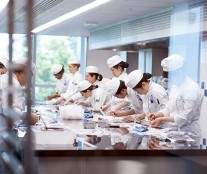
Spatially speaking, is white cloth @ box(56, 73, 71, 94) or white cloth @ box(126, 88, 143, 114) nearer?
white cloth @ box(126, 88, 143, 114)

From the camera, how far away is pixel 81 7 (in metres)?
6.44

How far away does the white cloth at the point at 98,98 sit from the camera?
5742mm

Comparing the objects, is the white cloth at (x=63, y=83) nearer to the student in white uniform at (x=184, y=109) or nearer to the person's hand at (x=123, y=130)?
the student in white uniform at (x=184, y=109)

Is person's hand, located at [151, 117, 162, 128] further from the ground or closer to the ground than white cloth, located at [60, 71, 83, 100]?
closer to the ground

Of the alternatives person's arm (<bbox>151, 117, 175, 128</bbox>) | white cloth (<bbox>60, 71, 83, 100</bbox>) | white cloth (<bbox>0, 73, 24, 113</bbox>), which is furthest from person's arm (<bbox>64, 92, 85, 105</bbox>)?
white cloth (<bbox>0, 73, 24, 113</bbox>)

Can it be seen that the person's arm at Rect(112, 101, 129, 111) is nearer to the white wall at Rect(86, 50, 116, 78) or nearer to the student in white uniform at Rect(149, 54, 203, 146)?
the student in white uniform at Rect(149, 54, 203, 146)

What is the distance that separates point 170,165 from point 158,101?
5.34 ft

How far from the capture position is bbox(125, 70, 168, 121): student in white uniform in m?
4.16

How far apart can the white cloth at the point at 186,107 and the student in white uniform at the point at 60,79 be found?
7.91 feet

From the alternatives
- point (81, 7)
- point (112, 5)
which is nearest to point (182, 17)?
point (112, 5)

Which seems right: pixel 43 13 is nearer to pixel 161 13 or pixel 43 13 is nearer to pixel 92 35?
pixel 161 13

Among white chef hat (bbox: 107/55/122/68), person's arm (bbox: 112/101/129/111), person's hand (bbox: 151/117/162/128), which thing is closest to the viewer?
person's hand (bbox: 151/117/162/128)

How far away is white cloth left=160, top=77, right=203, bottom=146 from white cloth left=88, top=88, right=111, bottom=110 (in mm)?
1738

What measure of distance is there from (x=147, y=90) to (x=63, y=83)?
290 cm
